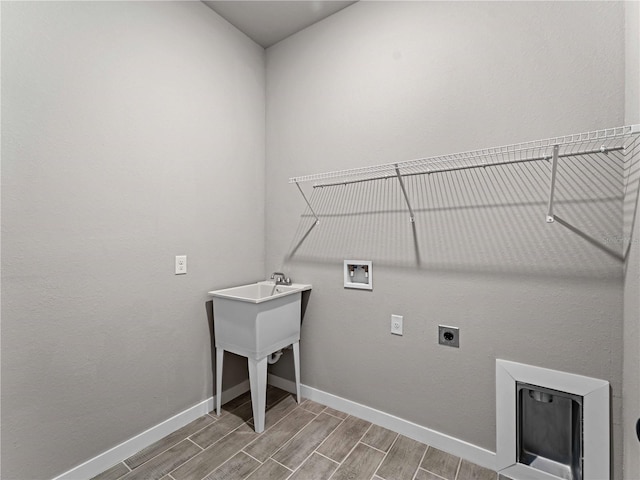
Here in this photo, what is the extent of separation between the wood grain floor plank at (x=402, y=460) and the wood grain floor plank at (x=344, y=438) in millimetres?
206

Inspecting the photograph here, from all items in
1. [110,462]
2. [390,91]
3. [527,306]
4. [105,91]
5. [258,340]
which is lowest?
[110,462]

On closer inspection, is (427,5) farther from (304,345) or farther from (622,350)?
(304,345)

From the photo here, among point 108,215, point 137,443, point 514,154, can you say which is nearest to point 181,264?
point 108,215

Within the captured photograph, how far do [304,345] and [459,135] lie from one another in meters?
1.74

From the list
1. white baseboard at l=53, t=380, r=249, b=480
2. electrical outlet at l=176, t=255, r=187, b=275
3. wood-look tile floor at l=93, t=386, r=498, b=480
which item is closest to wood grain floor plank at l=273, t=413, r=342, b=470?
wood-look tile floor at l=93, t=386, r=498, b=480

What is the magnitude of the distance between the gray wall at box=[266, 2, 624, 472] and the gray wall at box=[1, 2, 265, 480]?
0.60 meters

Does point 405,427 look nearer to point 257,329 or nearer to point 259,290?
point 257,329

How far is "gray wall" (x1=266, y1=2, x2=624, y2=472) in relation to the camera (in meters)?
1.29

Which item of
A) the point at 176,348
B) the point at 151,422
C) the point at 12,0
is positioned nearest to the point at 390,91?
the point at 12,0

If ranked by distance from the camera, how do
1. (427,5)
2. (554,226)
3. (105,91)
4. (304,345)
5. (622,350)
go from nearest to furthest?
(622,350)
(554,226)
(105,91)
(427,5)
(304,345)

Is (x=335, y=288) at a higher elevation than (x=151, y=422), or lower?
higher

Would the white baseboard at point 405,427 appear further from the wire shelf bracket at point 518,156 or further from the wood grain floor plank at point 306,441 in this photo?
the wire shelf bracket at point 518,156

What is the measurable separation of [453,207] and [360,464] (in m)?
1.46

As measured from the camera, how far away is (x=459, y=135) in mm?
1602
